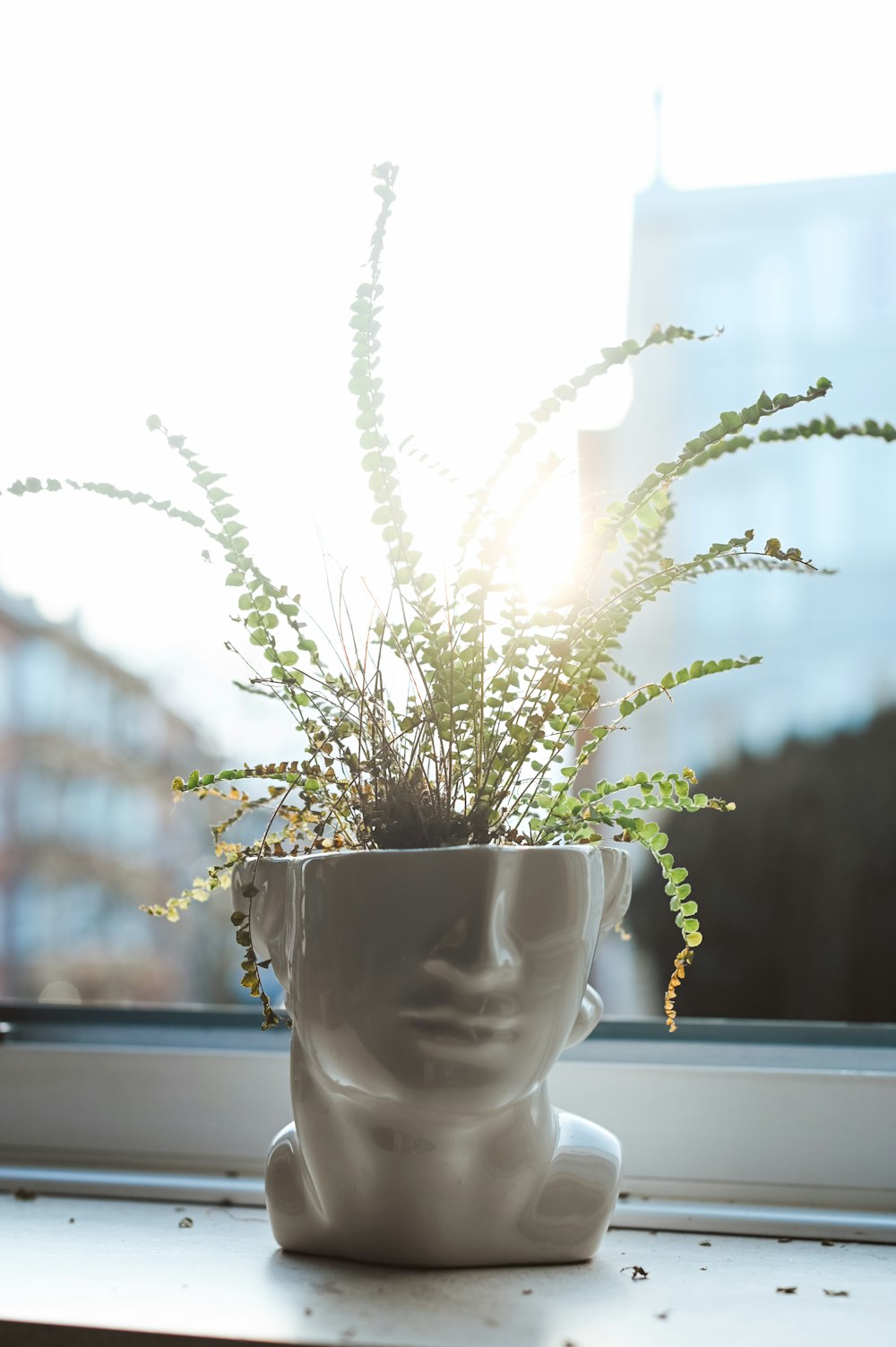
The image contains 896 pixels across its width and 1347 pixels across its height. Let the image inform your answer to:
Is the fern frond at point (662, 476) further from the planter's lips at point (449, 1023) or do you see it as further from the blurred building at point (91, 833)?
the blurred building at point (91, 833)

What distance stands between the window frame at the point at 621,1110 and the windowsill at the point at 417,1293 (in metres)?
0.08

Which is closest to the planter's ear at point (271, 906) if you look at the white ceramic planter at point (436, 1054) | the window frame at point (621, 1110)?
the white ceramic planter at point (436, 1054)

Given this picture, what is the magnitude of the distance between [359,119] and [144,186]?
0.26 m

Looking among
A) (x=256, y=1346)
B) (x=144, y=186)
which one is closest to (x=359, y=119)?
(x=144, y=186)

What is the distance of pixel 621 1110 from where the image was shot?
0.88m

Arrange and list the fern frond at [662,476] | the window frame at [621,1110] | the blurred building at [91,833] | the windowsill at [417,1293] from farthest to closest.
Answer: the blurred building at [91,833]
the window frame at [621,1110]
the fern frond at [662,476]
the windowsill at [417,1293]

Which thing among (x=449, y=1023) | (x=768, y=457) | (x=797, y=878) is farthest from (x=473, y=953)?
(x=768, y=457)

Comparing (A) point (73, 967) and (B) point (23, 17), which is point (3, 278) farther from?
(A) point (73, 967)

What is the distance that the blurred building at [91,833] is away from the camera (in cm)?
119

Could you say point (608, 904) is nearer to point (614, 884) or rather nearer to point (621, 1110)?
point (614, 884)

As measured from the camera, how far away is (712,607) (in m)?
1.09

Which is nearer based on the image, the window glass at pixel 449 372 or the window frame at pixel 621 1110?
the window frame at pixel 621 1110

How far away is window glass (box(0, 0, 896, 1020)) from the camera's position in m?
1.06

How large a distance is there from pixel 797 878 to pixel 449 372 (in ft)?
1.89
